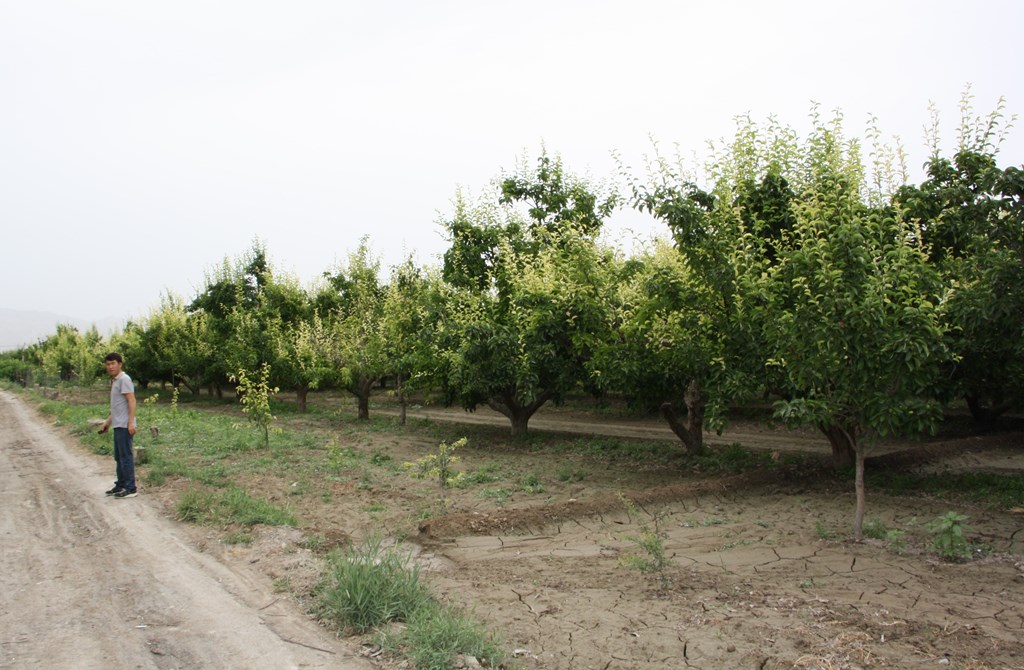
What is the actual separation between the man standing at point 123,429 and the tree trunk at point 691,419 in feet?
28.5

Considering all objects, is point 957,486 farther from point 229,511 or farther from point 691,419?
point 229,511

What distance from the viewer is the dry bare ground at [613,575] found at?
461 centimetres

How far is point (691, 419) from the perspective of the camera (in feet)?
42.5

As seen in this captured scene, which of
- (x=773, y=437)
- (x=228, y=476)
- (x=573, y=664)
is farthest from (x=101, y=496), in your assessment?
(x=773, y=437)

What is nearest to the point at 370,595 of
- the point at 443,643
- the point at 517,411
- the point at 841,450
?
the point at 443,643

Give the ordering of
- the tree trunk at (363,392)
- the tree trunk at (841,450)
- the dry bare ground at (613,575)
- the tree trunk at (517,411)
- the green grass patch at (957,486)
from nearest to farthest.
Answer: the dry bare ground at (613,575)
the green grass patch at (957,486)
the tree trunk at (841,450)
the tree trunk at (517,411)
the tree trunk at (363,392)

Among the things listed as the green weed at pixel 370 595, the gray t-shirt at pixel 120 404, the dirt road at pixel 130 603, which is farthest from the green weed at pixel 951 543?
the gray t-shirt at pixel 120 404

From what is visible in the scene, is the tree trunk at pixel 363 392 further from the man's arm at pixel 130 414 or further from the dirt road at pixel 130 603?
the dirt road at pixel 130 603

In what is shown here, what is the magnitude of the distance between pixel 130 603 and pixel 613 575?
4055 millimetres

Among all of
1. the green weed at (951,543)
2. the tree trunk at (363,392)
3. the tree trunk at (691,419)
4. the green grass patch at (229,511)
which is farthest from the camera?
the tree trunk at (363,392)

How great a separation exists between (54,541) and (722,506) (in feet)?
26.0

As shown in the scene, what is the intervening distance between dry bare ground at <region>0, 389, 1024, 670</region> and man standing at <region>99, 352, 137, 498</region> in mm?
422

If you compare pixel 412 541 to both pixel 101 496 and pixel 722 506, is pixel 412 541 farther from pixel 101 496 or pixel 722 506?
pixel 101 496

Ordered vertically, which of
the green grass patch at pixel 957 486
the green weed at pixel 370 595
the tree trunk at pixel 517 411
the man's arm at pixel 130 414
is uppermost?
the man's arm at pixel 130 414
